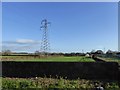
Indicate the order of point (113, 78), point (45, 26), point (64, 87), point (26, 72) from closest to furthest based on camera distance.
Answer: point (64, 87) → point (113, 78) → point (26, 72) → point (45, 26)

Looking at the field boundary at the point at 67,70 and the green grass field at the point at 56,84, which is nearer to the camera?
the green grass field at the point at 56,84

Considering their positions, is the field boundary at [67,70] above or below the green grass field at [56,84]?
above

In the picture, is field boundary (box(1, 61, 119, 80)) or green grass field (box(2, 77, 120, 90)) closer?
green grass field (box(2, 77, 120, 90))

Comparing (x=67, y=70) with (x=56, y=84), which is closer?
(x=56, y=84)

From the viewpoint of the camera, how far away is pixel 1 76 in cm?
1628

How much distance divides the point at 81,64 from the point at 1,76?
177 inches

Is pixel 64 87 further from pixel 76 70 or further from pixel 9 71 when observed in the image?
pixel 9 71

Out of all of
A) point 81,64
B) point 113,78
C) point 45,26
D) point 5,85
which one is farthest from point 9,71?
point 45,26

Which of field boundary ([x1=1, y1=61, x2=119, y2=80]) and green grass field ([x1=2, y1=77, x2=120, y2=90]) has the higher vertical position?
field boundary ([x1=1, y1=61, x2=119, y2=80])

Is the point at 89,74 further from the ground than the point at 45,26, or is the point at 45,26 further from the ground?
the point at 45,26

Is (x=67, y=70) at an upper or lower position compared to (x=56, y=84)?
upper

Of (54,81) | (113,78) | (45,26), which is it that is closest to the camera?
(54,81)

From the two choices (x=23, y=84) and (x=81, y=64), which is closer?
(x=23, y=84)

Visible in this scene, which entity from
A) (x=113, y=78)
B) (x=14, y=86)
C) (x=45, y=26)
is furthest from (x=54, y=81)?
(x=45, y=26)
